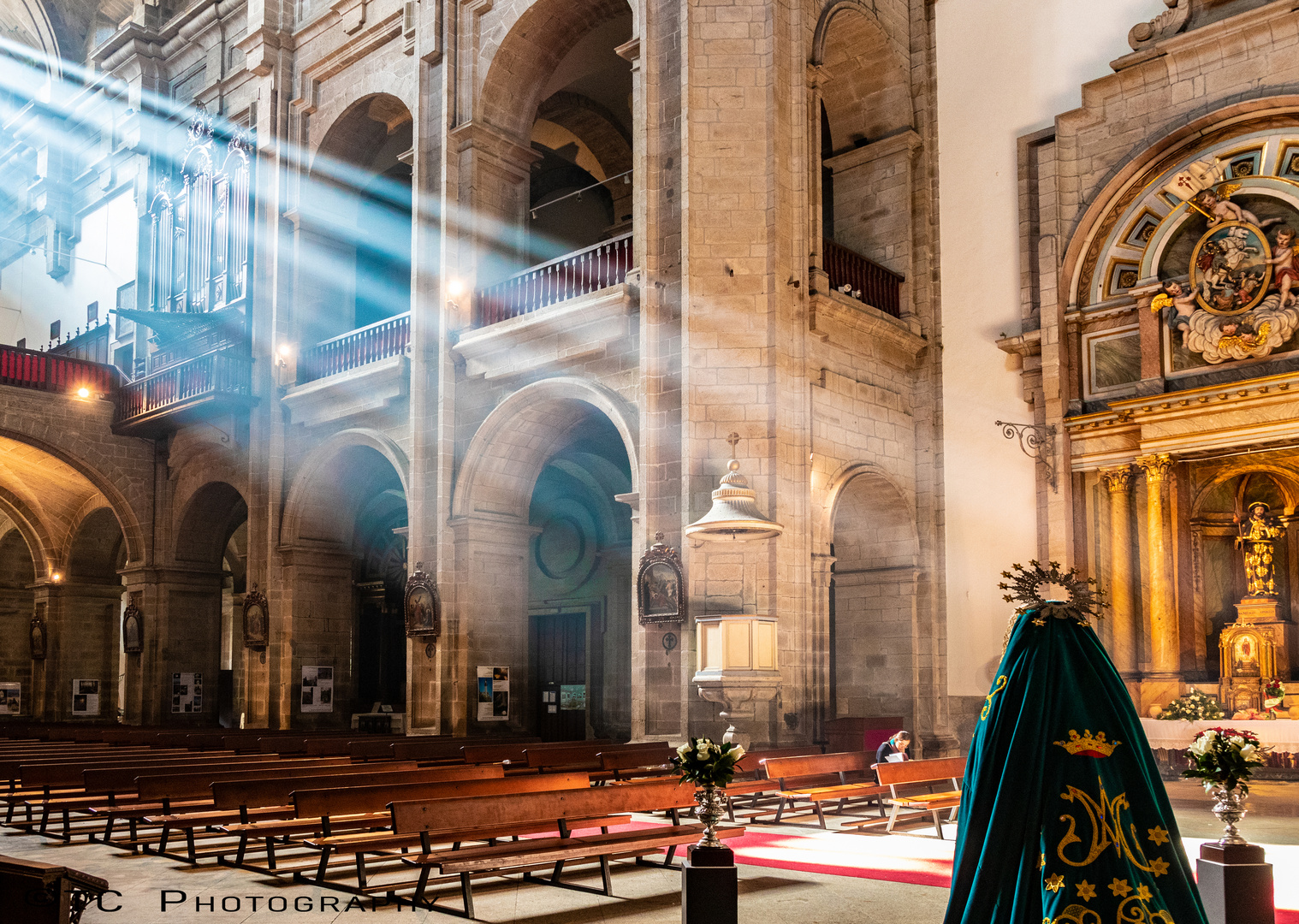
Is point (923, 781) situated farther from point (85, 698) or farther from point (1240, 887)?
point (85, 698)

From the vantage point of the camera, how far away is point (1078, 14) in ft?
48.0

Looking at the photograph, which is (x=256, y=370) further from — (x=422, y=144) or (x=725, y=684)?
(x=725, y=684)

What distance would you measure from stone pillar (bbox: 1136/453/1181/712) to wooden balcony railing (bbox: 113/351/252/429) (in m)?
14.2

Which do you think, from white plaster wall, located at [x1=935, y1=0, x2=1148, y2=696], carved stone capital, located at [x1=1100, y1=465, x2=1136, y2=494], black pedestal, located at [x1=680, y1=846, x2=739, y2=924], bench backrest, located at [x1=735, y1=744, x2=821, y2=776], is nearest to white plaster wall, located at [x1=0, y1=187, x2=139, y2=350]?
white plaster wall, located at [x1=935, y1=0, x2=1148, y2=696]

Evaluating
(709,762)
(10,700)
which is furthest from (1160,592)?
(10,700)

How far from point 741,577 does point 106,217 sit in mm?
20840

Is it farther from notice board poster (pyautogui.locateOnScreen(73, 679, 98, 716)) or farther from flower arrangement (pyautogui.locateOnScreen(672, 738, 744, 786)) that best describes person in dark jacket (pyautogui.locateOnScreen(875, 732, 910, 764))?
notice board poster (pyautogui.locateOnScreen(73, 679, 98, 716))

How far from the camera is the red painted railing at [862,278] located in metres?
15.2

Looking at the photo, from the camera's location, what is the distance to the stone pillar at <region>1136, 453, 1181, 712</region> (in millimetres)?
12820

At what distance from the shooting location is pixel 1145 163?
1390cm

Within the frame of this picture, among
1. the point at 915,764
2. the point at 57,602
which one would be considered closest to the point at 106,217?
the point at 57,602

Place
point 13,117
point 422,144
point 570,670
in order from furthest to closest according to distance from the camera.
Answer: point 13,117
point 570,670
point 422,144

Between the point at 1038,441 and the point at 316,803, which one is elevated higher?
the point at 1038,441

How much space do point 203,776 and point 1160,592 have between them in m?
9.78
